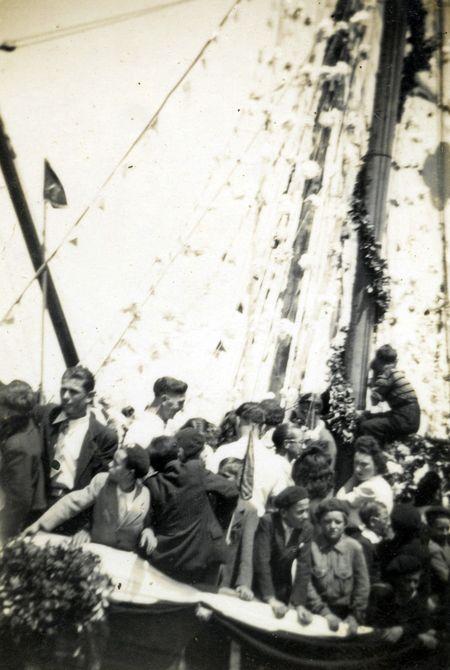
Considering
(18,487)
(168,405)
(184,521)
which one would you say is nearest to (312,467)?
(184,521)

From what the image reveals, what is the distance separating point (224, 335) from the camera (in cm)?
365

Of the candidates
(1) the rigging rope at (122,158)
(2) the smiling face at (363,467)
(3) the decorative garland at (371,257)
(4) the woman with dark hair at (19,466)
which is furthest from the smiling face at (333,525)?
(1) the rigging rope at (122,158)

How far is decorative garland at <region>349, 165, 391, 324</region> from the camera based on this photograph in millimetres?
3518

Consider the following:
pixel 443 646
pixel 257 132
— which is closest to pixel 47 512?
pixel 443 646

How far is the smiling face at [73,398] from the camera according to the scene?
3.51 meters

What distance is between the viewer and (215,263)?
12.2 feet

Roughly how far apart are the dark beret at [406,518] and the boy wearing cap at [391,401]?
1.17 feet

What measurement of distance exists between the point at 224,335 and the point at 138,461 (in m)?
0.84

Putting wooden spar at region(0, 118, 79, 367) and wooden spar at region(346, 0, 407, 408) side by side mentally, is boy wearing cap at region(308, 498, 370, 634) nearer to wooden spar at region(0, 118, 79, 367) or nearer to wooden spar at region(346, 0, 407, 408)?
wooden spar at region(346, 0, 407, 408)

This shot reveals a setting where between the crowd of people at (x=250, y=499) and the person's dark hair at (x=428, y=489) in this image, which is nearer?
the crowd of people at (x=250, y=499)

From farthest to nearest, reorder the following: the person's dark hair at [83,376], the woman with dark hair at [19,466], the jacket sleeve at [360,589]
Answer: the person's dark hair at [83,376]
the woman with dark hair at [19,466]
the jacket sleeve at [360,589]

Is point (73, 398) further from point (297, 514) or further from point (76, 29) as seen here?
point (76, 29)

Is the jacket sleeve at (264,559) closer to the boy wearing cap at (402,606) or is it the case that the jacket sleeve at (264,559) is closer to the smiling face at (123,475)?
the boy wearing cap at (402,606)

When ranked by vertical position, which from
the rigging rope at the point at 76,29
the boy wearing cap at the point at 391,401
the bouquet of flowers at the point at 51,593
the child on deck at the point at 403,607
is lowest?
the bouquet of flowers at the point at 51,593
